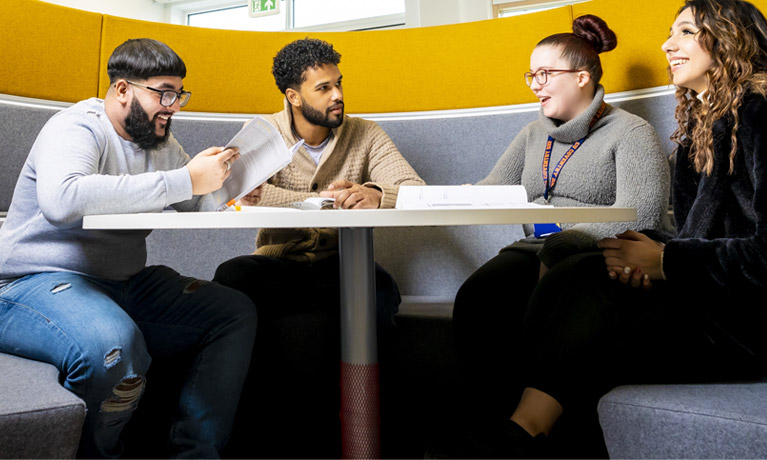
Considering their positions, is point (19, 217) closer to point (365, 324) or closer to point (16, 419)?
point (16, 419)

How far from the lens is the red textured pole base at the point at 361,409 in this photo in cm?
111

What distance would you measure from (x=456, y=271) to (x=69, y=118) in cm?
119

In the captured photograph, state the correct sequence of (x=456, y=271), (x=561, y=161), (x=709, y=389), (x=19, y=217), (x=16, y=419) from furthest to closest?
1. (x=456, y=271)
2. (x=561, y=161)
3. (x=19, y=217)
4. (x=709, y=389)
5. (x=16, y=419)

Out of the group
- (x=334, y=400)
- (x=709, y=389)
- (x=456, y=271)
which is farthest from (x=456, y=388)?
(x=709, y=389)

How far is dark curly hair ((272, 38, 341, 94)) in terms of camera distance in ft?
5.95

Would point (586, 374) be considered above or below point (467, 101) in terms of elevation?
below

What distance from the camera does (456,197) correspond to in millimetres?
891

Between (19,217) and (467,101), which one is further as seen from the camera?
(467,101)

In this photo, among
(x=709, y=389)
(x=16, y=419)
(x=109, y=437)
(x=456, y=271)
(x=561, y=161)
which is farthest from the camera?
(x=456, y=271)

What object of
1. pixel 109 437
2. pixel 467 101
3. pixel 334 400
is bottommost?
pixel 334 400

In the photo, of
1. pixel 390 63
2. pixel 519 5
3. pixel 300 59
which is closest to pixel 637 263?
pixel 300 59

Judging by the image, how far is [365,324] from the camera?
43.7 inches

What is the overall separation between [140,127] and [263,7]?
261cm

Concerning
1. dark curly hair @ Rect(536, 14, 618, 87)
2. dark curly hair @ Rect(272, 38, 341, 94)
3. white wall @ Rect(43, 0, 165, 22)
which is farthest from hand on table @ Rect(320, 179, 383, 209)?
→ white wall @ Rect(43, 0, 165, 22)
